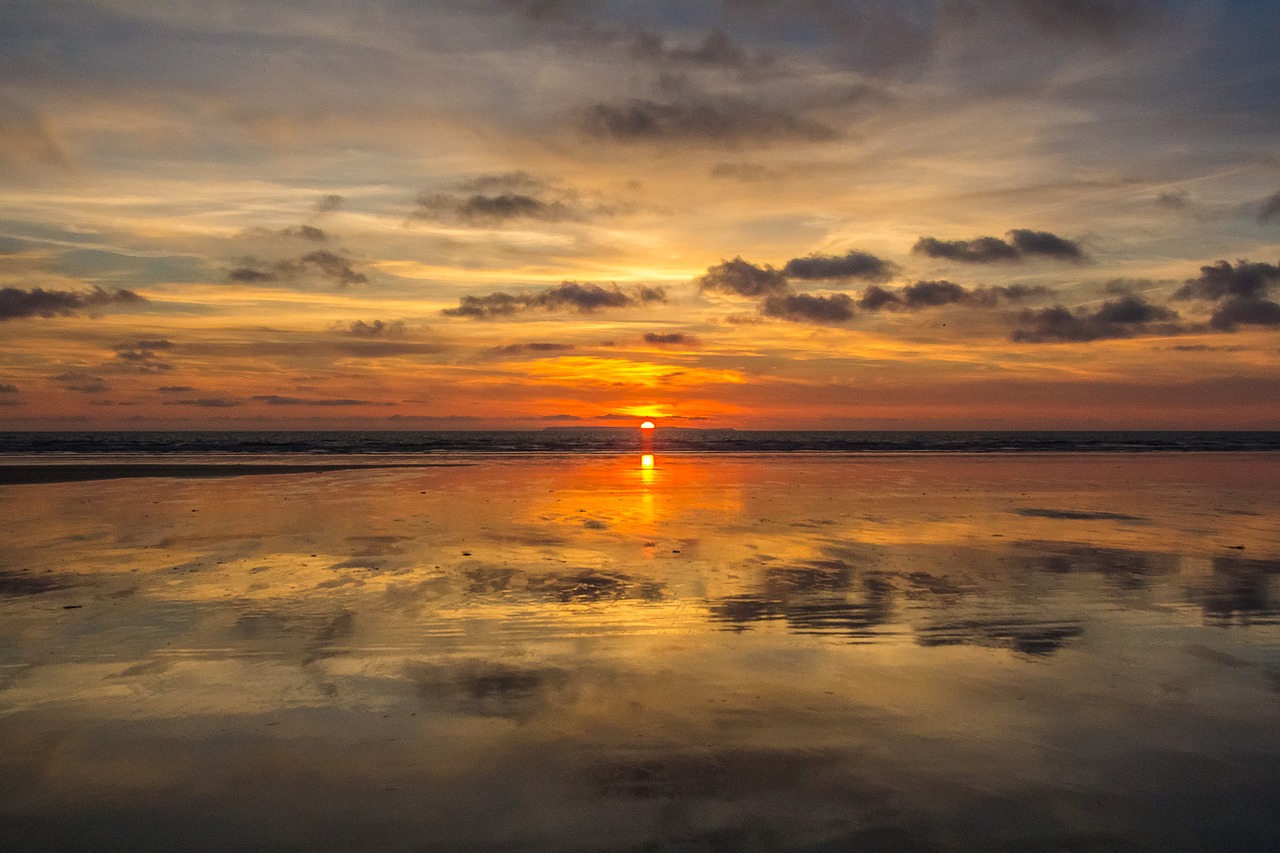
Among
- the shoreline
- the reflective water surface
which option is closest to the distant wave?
the shoreline

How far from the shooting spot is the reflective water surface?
17.7ft

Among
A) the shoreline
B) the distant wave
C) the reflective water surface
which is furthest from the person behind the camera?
the distant wave

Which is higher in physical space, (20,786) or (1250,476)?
(20,786)

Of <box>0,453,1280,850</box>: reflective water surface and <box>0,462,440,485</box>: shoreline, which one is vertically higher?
<box>0,453,1280,850</box>: reflective water surface

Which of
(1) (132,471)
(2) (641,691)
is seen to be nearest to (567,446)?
(1) (132,471)

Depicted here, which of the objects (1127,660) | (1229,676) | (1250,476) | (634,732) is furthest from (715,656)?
(1250,476)

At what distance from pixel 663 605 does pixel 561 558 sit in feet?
13.1

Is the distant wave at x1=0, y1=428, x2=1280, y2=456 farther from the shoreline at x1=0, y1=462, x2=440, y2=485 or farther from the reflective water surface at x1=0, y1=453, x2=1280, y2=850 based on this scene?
the reflective water surface at x1=0, y1=453, x2=1280, y2=850

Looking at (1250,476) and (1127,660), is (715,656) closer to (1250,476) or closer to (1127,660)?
(1127,660)

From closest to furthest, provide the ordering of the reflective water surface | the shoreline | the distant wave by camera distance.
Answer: the reflective water surface < the shoreline < the distant wave

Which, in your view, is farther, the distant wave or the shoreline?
the distant wave

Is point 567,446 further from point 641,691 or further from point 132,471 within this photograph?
point 641,691

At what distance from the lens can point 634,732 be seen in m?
6.75

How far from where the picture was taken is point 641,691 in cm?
770
